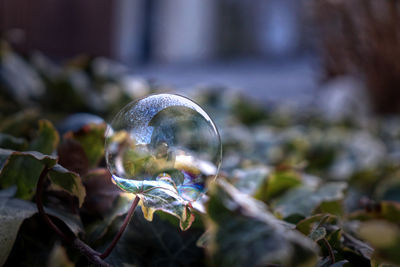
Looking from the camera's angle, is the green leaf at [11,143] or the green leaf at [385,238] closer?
the green leaf at [385,238]

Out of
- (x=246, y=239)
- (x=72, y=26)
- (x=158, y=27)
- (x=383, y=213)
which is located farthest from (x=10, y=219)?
(x=158, y=27)

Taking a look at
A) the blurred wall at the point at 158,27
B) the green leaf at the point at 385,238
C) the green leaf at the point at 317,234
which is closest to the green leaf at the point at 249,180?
the green leaf at the point at 317,234

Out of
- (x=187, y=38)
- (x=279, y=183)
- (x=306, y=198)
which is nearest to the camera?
(x=306, y=198)

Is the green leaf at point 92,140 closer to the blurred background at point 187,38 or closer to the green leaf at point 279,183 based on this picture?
the green leaf at point 279,183

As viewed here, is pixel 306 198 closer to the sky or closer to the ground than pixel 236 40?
closer to the sky

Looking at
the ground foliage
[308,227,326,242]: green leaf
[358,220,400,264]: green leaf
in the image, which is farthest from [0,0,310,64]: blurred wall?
[358,220,400,264]: green leaf

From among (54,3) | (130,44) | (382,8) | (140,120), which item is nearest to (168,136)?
(140,120)

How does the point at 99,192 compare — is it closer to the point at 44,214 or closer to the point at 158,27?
the point at 44,214
